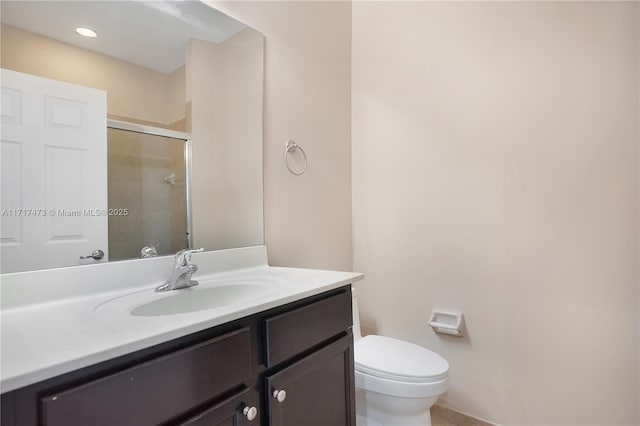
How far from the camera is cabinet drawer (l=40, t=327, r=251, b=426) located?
53cm

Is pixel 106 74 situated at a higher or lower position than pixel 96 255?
higher

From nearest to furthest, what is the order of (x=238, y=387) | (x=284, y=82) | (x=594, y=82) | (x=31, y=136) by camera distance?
(x=238, y=387) → (x=31, y=136) → (x=594, y=82) → (x=284, y=82)

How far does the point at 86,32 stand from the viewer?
103cm

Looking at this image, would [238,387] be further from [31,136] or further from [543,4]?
[543,4]

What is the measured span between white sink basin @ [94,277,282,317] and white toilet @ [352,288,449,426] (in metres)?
0.60

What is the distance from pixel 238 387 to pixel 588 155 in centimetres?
164

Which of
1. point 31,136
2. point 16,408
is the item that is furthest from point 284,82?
point 16,408

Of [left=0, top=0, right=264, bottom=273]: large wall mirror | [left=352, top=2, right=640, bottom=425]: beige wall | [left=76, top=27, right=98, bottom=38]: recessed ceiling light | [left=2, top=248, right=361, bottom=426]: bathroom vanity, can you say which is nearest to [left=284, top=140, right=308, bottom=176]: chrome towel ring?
[left=0, top=0, right=264, bottom=273]: large wall mirror

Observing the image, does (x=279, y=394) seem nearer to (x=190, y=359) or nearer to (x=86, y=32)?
(x=190, y=359)

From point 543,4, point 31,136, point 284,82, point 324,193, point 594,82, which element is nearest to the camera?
point 31,136

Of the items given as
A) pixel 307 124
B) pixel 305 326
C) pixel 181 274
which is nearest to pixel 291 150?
pixel 307 124

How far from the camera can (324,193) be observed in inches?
75.0

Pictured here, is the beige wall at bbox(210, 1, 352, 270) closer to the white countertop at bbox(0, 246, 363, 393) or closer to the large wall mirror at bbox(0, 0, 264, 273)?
the large wall mirror at bbox(0, 0, 264, 273)

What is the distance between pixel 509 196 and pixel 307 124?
1.08 metres
